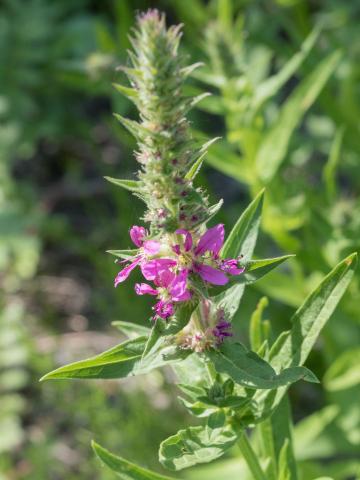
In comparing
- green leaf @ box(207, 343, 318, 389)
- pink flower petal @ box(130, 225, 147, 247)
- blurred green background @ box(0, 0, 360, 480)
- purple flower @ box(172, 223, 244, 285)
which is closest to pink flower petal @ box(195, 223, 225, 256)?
purple flower @ box(172, 223, 244, 285)

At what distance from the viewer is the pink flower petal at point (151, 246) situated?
1555 millimetres

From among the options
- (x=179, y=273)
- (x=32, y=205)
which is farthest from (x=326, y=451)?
(x=32, y=205)

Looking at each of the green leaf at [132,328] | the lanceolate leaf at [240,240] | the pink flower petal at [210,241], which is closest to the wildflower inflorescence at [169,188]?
the pink flower petal at [210,241]

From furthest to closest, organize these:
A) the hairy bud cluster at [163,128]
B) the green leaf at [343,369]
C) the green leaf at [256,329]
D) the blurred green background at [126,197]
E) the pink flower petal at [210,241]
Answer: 1. the blurred green background at [126,197]
2. the green leaf at [343,369]
3. the green leaf at [256,329]
4. the pink flower petal at [210,241]
5. the hairy bud cluster at [163,128]

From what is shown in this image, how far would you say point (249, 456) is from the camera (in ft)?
5.97

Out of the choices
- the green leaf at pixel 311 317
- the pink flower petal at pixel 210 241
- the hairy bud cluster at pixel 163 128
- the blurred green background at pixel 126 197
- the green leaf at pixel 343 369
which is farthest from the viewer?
the blurred green background at pixel 126 197

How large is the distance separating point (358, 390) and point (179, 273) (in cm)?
209

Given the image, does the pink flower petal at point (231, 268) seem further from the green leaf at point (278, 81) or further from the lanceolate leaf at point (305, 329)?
the green leaf at point (278, 81)

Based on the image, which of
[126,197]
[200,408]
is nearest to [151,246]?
[200,408]

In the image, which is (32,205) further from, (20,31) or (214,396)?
(214,396)

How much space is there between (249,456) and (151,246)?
0.65 metres

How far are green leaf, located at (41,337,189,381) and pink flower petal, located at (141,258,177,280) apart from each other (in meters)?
0.17

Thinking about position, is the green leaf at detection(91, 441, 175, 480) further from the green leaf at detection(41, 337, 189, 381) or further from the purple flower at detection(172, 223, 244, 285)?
the purple flower at detection(172, 223, 244, 285)

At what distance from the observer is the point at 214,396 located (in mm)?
1719
